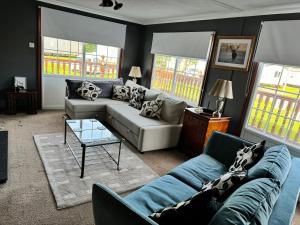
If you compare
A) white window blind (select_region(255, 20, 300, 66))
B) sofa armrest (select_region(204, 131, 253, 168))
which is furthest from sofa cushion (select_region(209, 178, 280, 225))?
white window blind (select_region(255, 20, 300, 66))

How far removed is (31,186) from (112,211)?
60.5 inches

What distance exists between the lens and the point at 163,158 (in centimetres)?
→ 341

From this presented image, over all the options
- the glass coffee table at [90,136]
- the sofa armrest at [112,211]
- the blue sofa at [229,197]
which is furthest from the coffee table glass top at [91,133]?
the sofa armrest at [112,211]

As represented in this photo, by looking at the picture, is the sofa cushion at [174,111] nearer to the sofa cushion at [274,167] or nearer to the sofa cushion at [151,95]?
the sofa cushion at [151,95]

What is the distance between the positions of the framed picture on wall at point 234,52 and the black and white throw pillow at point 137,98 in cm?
152

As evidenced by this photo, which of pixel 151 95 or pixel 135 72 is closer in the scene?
pixel 151 95

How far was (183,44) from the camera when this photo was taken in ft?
14.6

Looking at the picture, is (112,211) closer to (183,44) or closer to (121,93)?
(121,93)

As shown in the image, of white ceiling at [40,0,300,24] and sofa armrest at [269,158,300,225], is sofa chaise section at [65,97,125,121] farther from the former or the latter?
sofa armrest at [269,158,300,225]

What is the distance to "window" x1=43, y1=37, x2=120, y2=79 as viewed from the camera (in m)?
4.90

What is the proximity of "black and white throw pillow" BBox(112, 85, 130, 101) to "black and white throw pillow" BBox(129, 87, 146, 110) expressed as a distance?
330mm


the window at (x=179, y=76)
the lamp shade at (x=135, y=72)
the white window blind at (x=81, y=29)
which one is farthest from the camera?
the lamp shade at (x=135, y=72)

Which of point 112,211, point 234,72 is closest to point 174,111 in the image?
point 234,72

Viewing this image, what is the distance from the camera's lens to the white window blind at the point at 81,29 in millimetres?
4535
